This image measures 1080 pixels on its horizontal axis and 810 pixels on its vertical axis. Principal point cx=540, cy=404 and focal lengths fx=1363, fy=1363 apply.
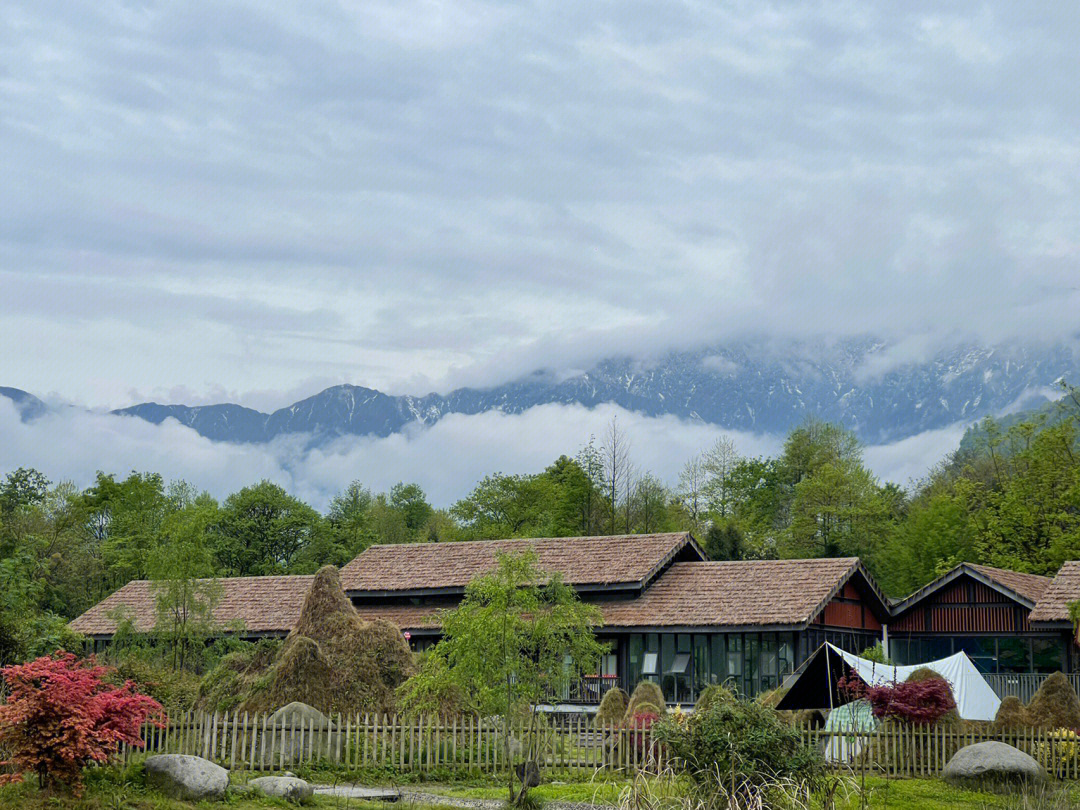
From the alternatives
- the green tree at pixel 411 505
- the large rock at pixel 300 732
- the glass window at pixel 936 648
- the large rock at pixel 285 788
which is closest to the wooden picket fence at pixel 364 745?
the large rock at pixel 300 732

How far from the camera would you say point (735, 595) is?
41938 millimetres

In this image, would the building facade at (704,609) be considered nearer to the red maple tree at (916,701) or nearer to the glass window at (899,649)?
the glass window at (899,649)

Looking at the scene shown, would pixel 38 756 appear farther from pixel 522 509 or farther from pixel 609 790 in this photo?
pixel 522 509

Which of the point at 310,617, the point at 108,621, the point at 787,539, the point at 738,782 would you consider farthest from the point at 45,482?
the point at 738,782

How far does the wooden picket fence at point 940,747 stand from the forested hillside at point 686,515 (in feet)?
75.9

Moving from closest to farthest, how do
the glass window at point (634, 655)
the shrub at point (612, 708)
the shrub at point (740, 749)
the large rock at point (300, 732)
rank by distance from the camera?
the shrub at point (740, 749), the large rock at point (300, 732), the shrub at point (612, 708), the glass window at point (634, 655)

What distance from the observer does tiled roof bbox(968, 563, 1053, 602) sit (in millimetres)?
45500

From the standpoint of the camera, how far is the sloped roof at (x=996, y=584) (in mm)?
45344

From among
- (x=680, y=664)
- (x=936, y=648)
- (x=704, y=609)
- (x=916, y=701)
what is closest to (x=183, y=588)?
(x=680, y=664)

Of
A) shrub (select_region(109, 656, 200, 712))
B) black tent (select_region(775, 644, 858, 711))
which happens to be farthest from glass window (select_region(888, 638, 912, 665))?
shrub (select_region(109, 656, 200, 712))

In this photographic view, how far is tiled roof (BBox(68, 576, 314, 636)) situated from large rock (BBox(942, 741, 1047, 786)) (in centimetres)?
2616

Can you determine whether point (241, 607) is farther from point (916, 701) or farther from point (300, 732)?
point (916, 701)

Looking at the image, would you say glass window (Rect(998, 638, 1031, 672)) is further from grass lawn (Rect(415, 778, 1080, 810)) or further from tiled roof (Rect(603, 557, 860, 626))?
grass lawn (Rect(415, 778, 1080, 810))

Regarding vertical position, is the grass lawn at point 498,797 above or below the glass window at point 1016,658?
below
